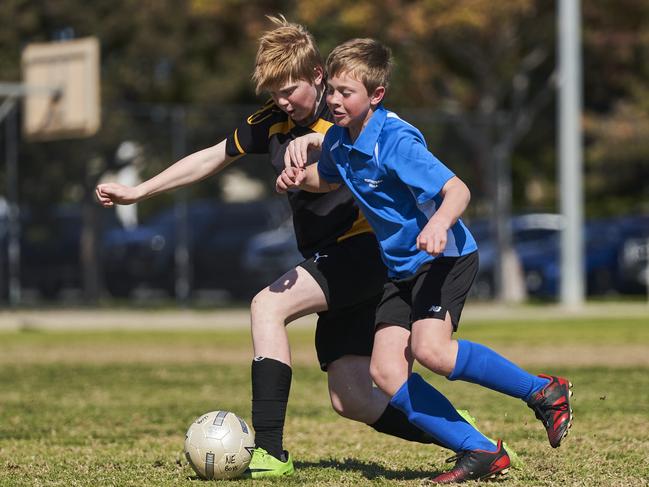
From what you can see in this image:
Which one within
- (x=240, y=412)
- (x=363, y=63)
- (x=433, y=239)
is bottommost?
(x=240, y=412)

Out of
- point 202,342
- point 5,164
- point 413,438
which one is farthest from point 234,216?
point 413,438

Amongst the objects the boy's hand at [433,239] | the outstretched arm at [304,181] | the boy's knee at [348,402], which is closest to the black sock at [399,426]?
the boy's knee at [348,402]

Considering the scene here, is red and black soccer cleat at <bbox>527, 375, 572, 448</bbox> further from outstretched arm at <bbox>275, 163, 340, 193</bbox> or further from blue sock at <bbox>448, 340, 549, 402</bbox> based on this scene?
outstretched arm at <bbox>275, 163, 340, 193</bbox>

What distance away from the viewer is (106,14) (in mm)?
27422

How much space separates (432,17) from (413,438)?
1760 cm

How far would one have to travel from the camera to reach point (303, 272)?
5.77m

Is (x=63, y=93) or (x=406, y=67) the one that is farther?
(x=406, y=67)

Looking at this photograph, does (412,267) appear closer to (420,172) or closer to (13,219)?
(420,172)

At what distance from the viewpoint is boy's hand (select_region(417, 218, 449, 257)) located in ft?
15.8

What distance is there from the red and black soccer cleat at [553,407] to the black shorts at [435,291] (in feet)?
1.50

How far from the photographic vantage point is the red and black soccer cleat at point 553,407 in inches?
210

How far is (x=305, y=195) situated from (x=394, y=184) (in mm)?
617

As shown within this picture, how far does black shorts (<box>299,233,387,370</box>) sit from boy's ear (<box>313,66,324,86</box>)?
71 centimetres

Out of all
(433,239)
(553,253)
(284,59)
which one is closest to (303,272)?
(284,59)
